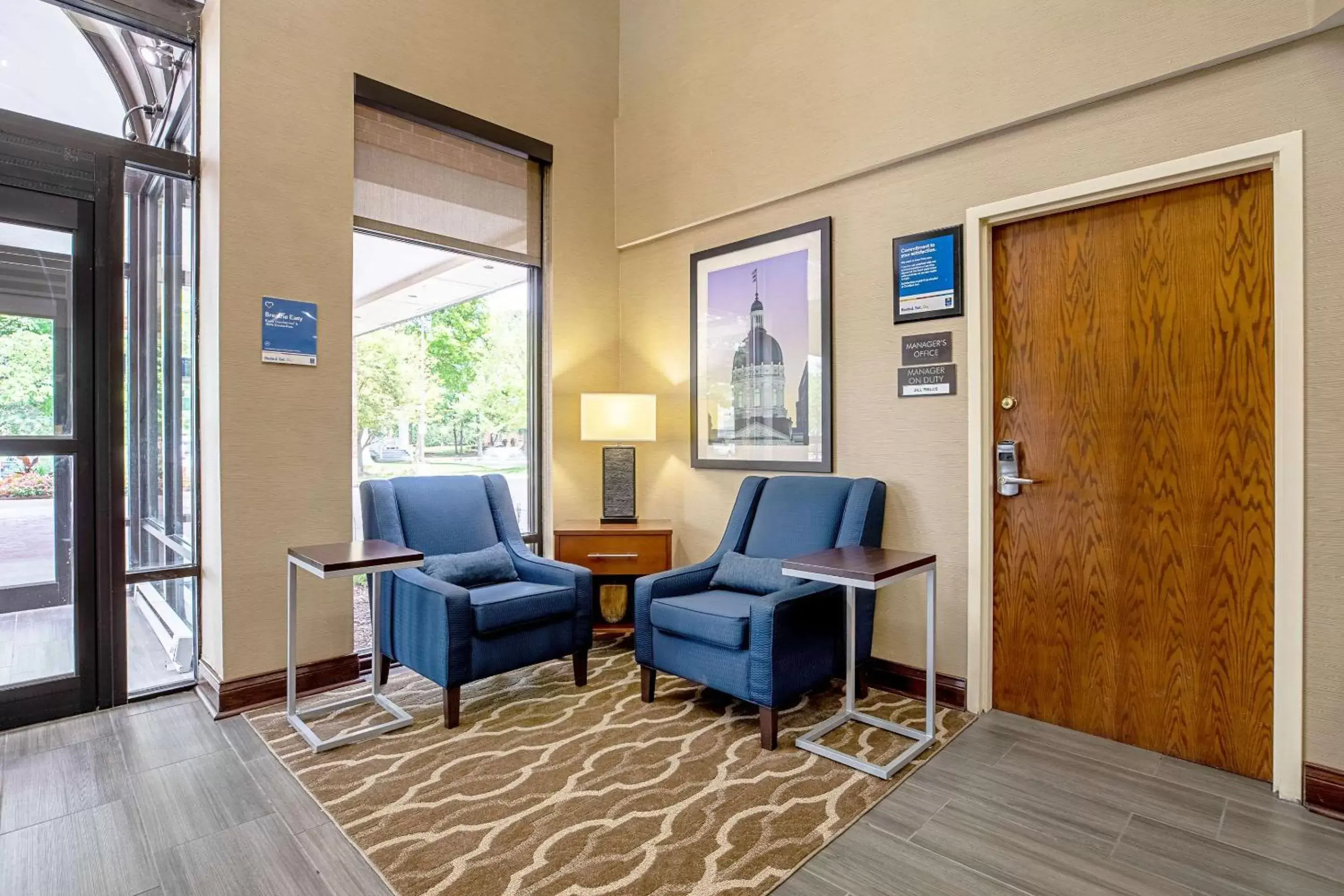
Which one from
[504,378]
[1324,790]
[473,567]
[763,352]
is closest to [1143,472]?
[1324,790]

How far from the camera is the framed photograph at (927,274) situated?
10.0 feet

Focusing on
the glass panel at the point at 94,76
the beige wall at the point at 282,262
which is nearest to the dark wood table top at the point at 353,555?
the beige wall at the point at 282,262

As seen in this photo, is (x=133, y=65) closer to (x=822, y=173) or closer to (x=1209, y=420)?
(x=822, y=173)

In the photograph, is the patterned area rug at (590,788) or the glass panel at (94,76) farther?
the glass panel at (94,76)

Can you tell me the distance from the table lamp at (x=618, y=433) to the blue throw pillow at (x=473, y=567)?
76 cm

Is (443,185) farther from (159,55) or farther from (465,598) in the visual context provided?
(465,598)

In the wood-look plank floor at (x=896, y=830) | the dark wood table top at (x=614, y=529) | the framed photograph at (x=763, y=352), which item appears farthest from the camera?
the dark wood table top at (x=614, y=529)

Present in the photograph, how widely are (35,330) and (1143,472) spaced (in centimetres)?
458

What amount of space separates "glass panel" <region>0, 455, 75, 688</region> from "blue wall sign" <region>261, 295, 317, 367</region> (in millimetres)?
932

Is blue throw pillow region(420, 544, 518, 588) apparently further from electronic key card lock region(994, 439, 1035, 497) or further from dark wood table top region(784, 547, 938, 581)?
electronic key card lock region(994, 439, 1035, 497)

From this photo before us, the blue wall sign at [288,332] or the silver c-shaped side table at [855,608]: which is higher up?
the blue wall sign at [288,332]

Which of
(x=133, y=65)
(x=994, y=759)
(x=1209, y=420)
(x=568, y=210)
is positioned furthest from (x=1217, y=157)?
(x=133, y=65)

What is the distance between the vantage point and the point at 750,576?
10.6 ft

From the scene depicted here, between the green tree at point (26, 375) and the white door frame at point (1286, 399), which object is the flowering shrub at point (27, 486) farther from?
the white door frame at point (1286, 399)
